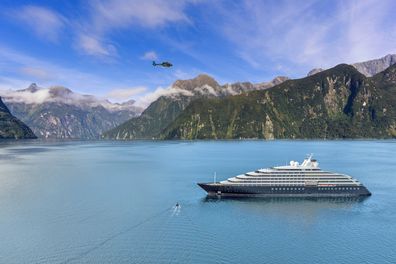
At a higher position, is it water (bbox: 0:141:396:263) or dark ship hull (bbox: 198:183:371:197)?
dark ship hull (bbox: 198:183:371:197)

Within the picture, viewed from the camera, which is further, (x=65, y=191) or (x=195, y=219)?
(x=65, y=191)

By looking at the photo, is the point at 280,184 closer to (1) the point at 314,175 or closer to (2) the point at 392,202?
(1) the point at 314,175

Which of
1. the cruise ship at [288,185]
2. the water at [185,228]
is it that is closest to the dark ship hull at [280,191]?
the cruise ship at [288,185]

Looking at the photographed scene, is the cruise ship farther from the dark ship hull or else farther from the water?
the water

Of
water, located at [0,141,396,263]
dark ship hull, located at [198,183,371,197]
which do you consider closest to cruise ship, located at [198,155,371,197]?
dark ship hull, located at [198,183,371,197]

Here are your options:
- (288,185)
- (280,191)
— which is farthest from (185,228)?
(288,185)

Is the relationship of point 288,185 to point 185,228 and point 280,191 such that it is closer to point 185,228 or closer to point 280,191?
point 280,191

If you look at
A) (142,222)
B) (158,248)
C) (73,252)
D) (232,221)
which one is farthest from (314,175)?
(73,252)

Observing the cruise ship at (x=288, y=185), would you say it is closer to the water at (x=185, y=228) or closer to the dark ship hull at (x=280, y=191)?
the dark ship hull at (x=280, y=191)
